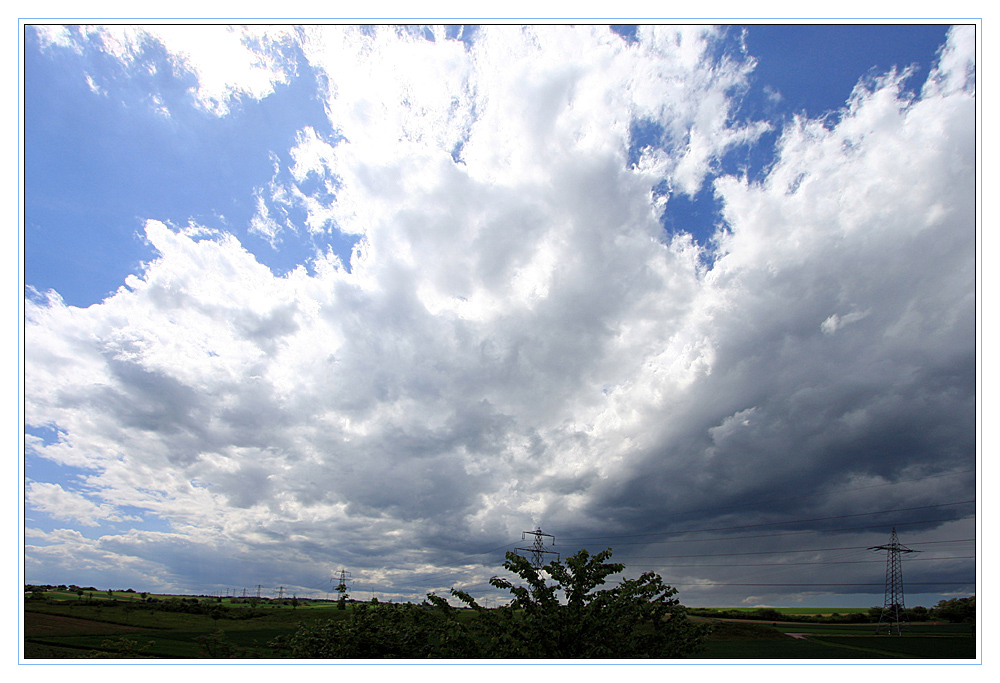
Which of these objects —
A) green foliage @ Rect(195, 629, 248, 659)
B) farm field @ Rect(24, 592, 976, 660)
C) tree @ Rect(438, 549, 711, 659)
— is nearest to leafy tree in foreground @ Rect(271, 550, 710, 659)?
tree @ Rect(438, 549, 711, 659)

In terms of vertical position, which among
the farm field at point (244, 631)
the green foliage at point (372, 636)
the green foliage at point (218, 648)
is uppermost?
the green foliage at point (372, 636)

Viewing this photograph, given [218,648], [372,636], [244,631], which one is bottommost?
[244,631]

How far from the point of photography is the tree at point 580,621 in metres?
12.4

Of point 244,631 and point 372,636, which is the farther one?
point 244,631

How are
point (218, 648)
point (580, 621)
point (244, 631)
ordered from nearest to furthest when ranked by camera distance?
point (580, 621), point (218, 648), point (244, 631)

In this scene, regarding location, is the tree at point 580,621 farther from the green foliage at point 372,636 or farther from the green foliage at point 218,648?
the green foliage at point 218,648

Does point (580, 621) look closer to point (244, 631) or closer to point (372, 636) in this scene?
point (372, 636)

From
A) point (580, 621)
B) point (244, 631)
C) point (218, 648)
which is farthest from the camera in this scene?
point (244, 631)

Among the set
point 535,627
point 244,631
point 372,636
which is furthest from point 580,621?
point 244,631

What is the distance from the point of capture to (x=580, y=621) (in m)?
12.3

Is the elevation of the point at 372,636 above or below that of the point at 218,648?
above

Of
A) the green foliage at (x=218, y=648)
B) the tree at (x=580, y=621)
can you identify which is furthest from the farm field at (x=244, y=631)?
the tree at (x=580, y=621)
